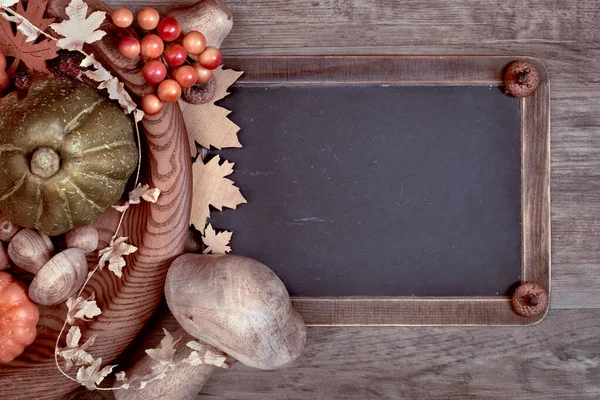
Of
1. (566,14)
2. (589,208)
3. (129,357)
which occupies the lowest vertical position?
(129,357)

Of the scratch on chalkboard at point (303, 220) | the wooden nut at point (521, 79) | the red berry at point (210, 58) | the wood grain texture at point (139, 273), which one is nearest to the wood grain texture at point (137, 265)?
the wood grain texture at point (139, 273)

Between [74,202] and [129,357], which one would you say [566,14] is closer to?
[74,202]

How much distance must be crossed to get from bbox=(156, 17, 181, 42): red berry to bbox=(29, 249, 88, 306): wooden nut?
420 mm

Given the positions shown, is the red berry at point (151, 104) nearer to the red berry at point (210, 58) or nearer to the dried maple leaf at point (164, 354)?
the red berry at point (210, 58)

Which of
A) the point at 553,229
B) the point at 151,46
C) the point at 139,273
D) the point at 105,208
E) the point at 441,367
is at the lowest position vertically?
the point at 441,367

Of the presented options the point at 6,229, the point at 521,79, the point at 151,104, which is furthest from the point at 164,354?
the point at 521,79

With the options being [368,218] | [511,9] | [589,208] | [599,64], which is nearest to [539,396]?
[589,208]

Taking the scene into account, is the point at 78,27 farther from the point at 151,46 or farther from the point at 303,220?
the point at 303,220

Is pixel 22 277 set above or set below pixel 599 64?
below

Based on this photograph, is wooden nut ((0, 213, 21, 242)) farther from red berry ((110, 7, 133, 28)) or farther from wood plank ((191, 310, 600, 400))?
wood plank ((191, 310, 600, 400))

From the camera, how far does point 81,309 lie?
107cm

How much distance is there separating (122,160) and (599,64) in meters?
1.00

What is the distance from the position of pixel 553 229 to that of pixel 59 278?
999 millimetres

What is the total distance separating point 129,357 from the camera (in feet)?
4.23
